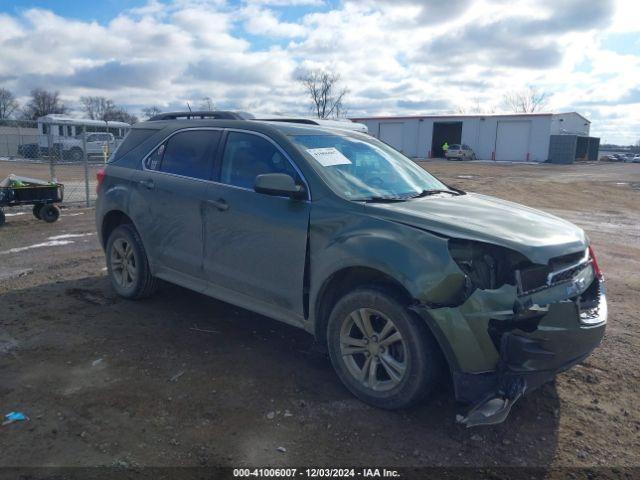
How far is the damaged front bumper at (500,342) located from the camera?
305 cm

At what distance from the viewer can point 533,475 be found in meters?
2.91

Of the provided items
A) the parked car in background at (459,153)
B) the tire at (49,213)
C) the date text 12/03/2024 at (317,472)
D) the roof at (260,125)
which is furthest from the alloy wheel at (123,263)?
the parked car in background at (459,153)

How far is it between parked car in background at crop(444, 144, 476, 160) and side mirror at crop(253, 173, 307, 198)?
49036 millimetres

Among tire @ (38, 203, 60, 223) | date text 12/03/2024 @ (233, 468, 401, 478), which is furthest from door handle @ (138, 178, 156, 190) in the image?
tire @ (38, 203, 60, 223)

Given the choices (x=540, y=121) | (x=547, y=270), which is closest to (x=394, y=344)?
(x=547, y=270)

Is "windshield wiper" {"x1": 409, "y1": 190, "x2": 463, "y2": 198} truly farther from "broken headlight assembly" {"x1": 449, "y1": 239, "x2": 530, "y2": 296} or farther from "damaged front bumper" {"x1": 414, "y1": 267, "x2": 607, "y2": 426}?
"damaged front bumper" {"x1": 414, "y1": 267, "x2": 607, "y2": 426}

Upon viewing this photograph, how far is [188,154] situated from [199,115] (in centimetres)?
54

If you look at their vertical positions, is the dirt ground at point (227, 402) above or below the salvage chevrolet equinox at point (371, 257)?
below

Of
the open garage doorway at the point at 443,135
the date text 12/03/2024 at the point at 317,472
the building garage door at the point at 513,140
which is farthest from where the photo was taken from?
the open garage doorway at the point at 443,135

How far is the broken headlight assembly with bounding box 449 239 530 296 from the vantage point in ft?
10.3

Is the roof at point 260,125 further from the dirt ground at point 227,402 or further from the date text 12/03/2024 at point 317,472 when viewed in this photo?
the date text 12/03/2024 at point 317,472

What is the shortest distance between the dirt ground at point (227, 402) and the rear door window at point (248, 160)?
141 centimetres

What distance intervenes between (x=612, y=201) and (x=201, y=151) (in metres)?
16.6

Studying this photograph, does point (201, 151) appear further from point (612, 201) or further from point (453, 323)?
point (612, 201)
